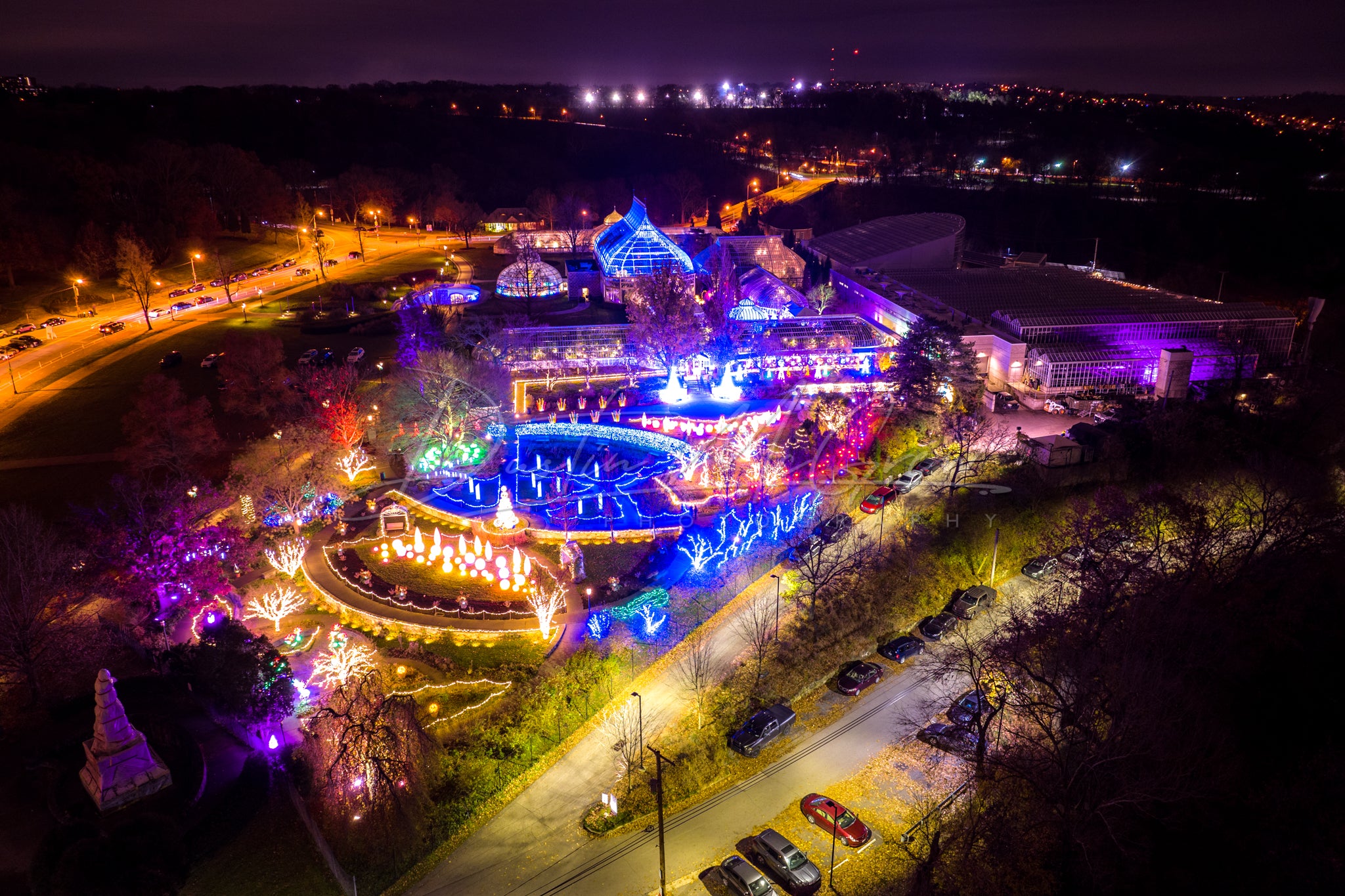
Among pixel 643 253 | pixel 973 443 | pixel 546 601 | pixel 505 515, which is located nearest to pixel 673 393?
pixel 505 515

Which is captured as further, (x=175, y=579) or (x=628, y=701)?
(x=175, y=579)

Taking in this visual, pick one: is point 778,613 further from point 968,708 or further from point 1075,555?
point 1075,555

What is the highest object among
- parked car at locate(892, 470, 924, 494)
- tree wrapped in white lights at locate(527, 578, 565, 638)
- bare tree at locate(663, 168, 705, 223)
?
bare tree at locate(663, 168, 705, 223)

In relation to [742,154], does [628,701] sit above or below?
below

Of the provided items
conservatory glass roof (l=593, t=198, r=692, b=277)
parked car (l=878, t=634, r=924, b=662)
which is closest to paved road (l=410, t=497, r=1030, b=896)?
parked car (l=878, t=634, r=924, b=662)

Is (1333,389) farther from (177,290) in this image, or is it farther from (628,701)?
(177,290)

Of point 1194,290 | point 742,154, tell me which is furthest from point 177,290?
point 742,154

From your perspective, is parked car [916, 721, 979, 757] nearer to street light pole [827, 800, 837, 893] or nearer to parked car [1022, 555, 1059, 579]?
street light pole [827, 800, 837, 893]

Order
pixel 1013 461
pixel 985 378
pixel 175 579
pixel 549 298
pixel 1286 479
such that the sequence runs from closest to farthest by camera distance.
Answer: pixel 175 579 < pixel 1286 479 < pixel 1013 461 < pixel 985 378 < pixel 549 298
